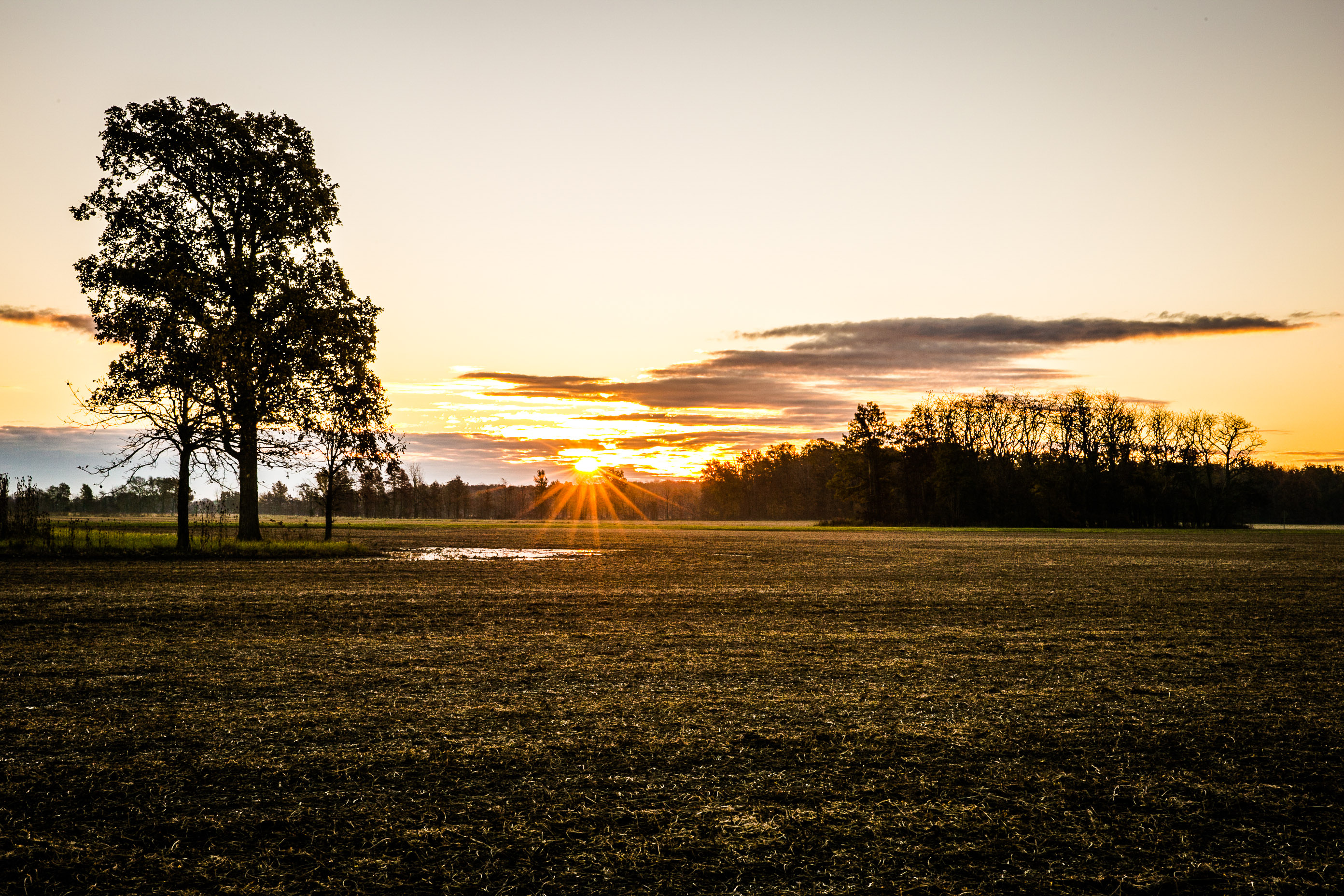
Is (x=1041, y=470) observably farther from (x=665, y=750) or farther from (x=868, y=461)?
(x=665, y=750)

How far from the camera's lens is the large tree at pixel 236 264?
27.6 metres

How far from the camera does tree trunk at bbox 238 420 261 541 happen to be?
2912cm

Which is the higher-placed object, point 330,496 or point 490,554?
point 330,496

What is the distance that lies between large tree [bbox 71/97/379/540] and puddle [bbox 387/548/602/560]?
18.9 ft

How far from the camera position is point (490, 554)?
3162 cm

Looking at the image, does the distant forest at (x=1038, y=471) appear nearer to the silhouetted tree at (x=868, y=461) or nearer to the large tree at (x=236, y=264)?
the silhouetted tree at (x=868, y=461)

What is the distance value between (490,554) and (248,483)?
350 inches

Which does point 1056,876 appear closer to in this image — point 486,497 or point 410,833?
point 410,833

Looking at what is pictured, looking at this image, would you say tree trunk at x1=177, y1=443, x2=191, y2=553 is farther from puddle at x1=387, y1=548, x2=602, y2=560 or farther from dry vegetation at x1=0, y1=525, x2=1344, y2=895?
dry vegetation at x1=0, y1=525, x2=1344, y2=895

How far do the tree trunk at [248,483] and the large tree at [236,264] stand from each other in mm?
48

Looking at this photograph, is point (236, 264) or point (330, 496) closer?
point (236, 264)

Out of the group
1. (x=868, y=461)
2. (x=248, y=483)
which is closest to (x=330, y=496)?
(x=248, y=483)

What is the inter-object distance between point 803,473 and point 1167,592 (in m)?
140

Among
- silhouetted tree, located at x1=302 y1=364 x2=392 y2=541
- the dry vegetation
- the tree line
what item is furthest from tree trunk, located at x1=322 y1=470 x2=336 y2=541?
the tree line
